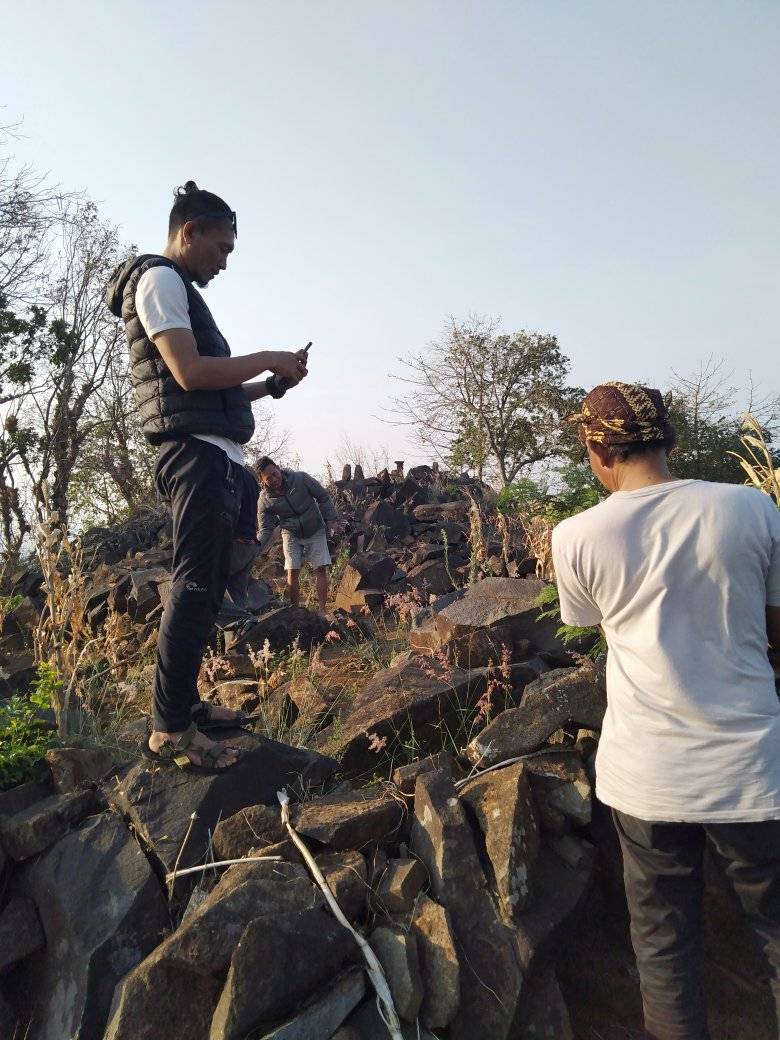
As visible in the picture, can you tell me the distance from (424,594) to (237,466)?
16.6 ft

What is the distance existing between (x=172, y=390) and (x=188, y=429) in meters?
0.16

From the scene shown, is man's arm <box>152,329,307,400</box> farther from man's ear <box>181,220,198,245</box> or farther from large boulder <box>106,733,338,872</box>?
large boulder <box>106,733,338,872</box>

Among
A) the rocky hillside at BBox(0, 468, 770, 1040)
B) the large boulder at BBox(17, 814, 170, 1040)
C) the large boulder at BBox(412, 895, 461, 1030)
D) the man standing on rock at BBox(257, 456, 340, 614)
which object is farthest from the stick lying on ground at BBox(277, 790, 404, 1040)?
the man standing on rock at BBox(257, 456, 340, 614)

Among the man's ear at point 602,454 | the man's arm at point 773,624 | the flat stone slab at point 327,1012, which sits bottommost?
the flat stone slab at point 327,1012

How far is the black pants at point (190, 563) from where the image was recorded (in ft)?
8.68

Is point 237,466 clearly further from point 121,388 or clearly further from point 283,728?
point 121,388

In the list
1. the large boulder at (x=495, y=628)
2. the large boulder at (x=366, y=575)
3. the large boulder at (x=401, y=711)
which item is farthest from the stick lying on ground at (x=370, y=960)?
the large boulder at (x=366, y=575)

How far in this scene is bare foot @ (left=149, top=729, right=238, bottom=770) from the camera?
2729 millimetres

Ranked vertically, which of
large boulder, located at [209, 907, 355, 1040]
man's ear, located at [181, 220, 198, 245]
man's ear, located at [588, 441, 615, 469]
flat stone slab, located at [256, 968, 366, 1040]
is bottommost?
flat stone slab, located at [256, 968, 366, 1040]

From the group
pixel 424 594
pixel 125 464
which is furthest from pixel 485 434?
pixel 424 594

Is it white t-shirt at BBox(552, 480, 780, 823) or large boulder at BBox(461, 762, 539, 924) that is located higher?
white t-shirt at BBox(552, 480, 780, 823)

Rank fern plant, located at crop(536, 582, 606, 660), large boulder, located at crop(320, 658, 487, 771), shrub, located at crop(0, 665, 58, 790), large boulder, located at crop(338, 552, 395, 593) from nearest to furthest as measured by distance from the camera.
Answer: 1. shrub, located at crop(0, 665, 58, 790)
2. large boulder, located at crop(320, 658, 487, 771)
3. fern plant, located at crop(536, 582, 606, 660)
4. large boulder, located at crop(338, 552, 395, 593)

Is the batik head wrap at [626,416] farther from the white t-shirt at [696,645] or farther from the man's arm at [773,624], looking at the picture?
the man's arm at [773,624]

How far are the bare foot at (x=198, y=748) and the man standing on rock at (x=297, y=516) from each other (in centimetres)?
530
